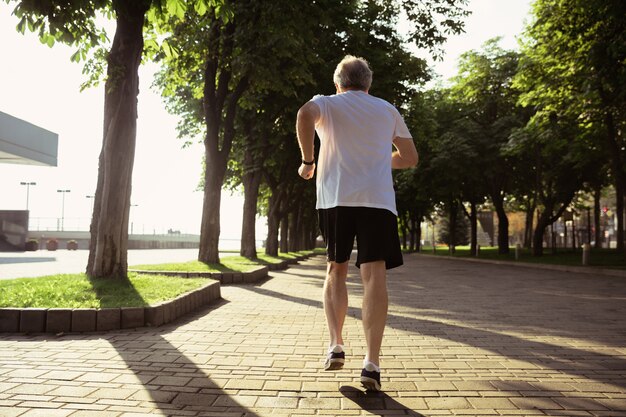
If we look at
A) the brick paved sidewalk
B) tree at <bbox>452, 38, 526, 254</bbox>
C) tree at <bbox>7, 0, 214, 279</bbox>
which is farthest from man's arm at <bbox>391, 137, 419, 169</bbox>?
tree at <bbox>452, 38, 526, 254</bbox>

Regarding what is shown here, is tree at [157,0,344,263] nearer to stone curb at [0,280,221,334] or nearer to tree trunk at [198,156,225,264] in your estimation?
tree trunk at [198,156,225,264]

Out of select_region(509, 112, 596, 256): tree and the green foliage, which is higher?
select_region(509, 112, 596, 256): tree

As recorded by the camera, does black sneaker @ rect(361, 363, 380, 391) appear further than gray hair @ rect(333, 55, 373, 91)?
No

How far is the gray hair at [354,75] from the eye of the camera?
3955 mm

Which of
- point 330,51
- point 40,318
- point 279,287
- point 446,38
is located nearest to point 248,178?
point 330,51

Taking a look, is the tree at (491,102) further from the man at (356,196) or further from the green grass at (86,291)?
the man at (356,196)

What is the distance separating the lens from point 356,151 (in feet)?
12.3

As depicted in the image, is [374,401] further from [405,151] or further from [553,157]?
[553,157]

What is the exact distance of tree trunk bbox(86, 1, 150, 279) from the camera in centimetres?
800

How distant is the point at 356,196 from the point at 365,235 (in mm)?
257

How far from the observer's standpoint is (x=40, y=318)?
217 inches

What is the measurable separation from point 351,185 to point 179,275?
781cm

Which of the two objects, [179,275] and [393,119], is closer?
[393,119]

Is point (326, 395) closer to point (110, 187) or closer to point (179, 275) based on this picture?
point (110, 187)
